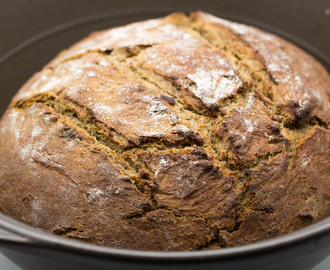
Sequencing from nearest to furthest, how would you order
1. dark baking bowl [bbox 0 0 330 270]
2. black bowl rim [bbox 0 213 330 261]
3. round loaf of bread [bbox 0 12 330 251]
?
black bowl rim [bbox 0 213 330 261], round loaf of bread [bbox 0 12 330 251], dark baking bowl [bbox 0 0 330 270]

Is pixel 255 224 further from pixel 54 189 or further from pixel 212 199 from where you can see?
pixel 54 189

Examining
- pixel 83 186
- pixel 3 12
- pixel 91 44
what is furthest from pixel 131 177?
pixel 3 12

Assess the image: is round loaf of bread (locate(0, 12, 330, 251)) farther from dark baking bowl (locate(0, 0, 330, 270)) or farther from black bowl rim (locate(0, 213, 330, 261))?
dark baking bowl (locate(0, 0, 330, 270))

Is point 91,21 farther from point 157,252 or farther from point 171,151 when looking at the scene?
point 157,252

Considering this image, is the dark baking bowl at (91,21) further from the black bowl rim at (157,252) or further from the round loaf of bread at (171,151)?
the black bowl rim at (157,252)

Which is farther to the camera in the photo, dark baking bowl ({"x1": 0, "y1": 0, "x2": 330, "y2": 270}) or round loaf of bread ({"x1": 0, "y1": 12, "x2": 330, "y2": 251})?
dark baking bowl ({"x1": 0, "y1": 0, "x2": 330, "y2": 270})

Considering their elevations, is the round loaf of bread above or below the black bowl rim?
above

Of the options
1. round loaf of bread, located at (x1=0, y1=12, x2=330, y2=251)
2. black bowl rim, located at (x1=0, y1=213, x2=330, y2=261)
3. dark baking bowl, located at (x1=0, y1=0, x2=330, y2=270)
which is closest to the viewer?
black bowl rim, located at (x1=0, y1=213, x2=330, y2=261)

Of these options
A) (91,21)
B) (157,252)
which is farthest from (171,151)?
(91,21)

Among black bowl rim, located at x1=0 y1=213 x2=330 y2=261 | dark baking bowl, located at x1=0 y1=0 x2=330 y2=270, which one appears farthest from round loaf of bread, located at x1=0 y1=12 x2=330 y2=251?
dark baking bowl, located at x1=0 y1=0 x2=330 y2=270
